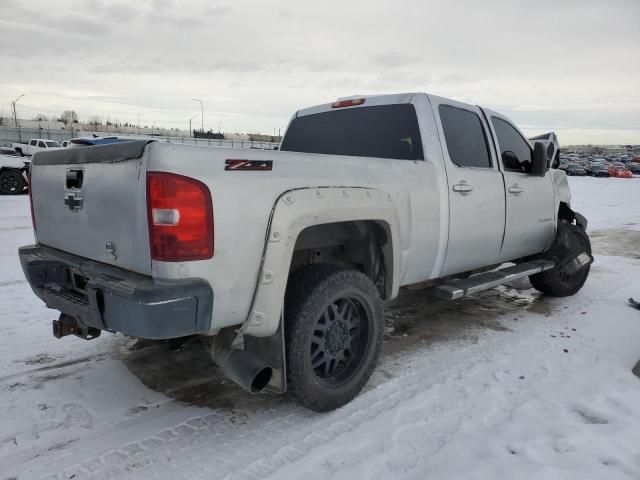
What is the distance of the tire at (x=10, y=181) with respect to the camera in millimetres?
15567

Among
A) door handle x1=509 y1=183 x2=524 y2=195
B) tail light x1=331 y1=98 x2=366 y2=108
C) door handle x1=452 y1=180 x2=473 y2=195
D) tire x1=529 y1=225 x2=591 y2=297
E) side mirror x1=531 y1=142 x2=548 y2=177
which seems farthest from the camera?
tire x1=529 y1=225 x2=591 y2=297

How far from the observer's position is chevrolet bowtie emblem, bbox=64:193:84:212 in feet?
9.28

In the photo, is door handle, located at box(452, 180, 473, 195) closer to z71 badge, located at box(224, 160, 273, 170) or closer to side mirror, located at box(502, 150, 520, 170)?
side mirror, located at box(502, 150, 520, 170)

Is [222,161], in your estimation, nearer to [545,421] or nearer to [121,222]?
[121,222]

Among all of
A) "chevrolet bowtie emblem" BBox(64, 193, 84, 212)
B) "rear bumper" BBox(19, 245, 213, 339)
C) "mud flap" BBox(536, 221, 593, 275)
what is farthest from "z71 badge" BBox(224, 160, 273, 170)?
"mud flap" BBox(536, 221, 593, 275)

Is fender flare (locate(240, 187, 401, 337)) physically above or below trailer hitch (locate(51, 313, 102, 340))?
above

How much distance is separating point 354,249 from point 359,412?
110 centimetres

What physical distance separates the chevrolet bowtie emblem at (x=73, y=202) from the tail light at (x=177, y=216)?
775 millimetres

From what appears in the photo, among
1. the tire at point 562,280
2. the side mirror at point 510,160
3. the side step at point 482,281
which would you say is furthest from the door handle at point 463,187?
the tire at point 562,280

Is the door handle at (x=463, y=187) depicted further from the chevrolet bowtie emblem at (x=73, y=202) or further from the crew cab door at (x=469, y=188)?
the chevrolet bowtie emblem at (x=73, y=202)

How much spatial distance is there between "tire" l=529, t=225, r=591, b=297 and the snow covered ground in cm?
85

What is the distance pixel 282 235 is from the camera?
8.57 ft

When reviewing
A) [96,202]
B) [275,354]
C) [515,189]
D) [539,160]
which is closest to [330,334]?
[275,354]

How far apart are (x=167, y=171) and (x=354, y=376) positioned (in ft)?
5.89
